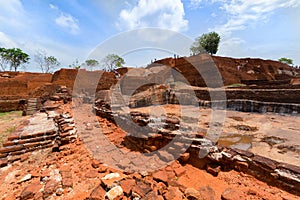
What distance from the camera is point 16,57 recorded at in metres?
27.7

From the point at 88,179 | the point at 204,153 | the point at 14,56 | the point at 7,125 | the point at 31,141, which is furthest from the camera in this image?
the point at 14,56

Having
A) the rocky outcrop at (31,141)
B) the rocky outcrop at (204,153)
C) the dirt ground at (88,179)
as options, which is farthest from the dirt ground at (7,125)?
the rocky outcrop at (204,153)

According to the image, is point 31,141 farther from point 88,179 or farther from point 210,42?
point 210,42

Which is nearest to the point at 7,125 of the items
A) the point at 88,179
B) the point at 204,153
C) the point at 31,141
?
the point at 31,141

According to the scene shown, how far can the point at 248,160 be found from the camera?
231 centimetres

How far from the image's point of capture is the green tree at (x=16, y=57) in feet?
88.2

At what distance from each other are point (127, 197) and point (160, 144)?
61.8 inches

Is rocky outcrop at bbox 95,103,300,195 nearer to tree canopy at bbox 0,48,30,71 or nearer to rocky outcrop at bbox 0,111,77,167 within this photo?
rocky outcrop at bbox 0,111,77,167

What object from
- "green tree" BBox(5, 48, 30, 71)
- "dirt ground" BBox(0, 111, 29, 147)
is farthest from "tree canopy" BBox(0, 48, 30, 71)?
"dirt ground" BBox(0, 111, 29, 147)

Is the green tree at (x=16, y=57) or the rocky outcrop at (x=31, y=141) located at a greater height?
the green tree at (x=16, y=57)

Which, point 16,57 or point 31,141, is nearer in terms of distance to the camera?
point 31,141

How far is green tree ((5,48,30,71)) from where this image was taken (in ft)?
88.2

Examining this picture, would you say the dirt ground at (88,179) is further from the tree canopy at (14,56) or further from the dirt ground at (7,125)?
the tree canopy at (14,56)

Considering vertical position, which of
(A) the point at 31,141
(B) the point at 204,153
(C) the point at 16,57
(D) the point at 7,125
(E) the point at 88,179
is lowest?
(D) the point at 7,125
